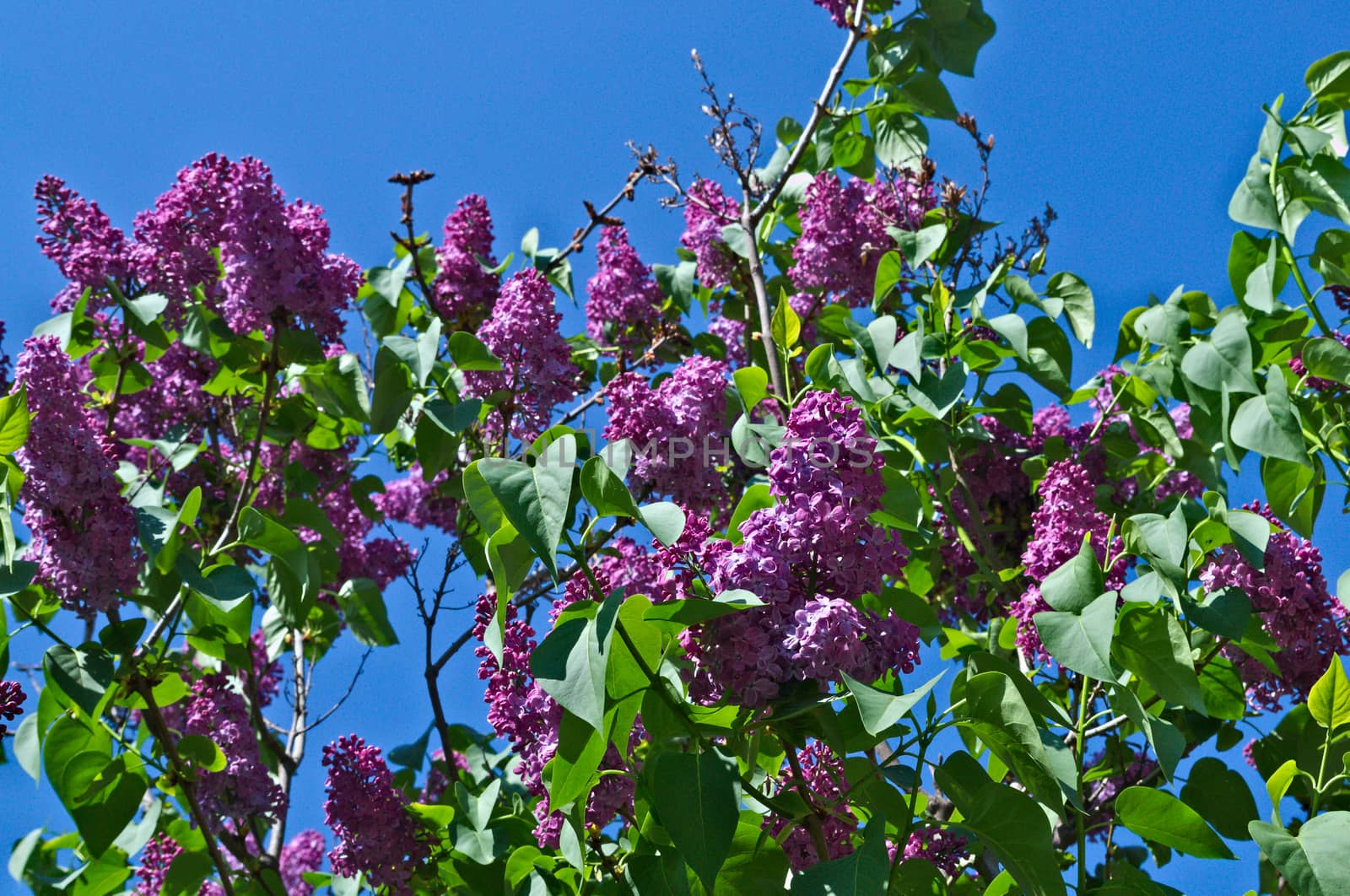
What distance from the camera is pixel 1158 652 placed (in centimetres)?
192

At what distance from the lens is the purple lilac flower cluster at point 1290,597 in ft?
8.11

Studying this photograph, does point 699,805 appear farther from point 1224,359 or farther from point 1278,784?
point 1224,359

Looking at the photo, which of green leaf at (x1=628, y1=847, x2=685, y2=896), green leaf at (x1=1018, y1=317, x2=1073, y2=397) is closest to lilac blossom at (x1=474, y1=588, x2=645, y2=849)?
green leaf at (x1=628, y1=847, x2=685, y2=896)

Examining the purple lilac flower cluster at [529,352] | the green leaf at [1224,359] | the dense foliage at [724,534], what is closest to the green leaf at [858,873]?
the dense foliage at [724,534]

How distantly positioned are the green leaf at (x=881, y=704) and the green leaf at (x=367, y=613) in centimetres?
221

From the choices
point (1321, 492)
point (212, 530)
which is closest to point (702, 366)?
point (1321, 492)

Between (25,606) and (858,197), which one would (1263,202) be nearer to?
(858,197)

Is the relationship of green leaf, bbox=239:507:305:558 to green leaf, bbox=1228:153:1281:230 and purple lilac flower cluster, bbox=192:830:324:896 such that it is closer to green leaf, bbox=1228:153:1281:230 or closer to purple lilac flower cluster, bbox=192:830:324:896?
green leaf, bbox=1228:153:1281:230

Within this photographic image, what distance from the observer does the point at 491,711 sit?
199 centimetres

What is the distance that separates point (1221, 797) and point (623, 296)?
7.71 ft

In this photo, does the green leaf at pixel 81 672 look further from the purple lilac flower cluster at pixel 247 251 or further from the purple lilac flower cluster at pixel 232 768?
the purple lilac flower cluster at pixel 247 251

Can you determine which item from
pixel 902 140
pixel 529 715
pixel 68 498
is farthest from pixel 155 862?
pixel 902 140

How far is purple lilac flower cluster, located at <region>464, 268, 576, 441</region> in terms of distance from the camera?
114 inches

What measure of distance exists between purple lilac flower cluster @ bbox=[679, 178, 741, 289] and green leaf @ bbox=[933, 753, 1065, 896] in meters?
2.45
